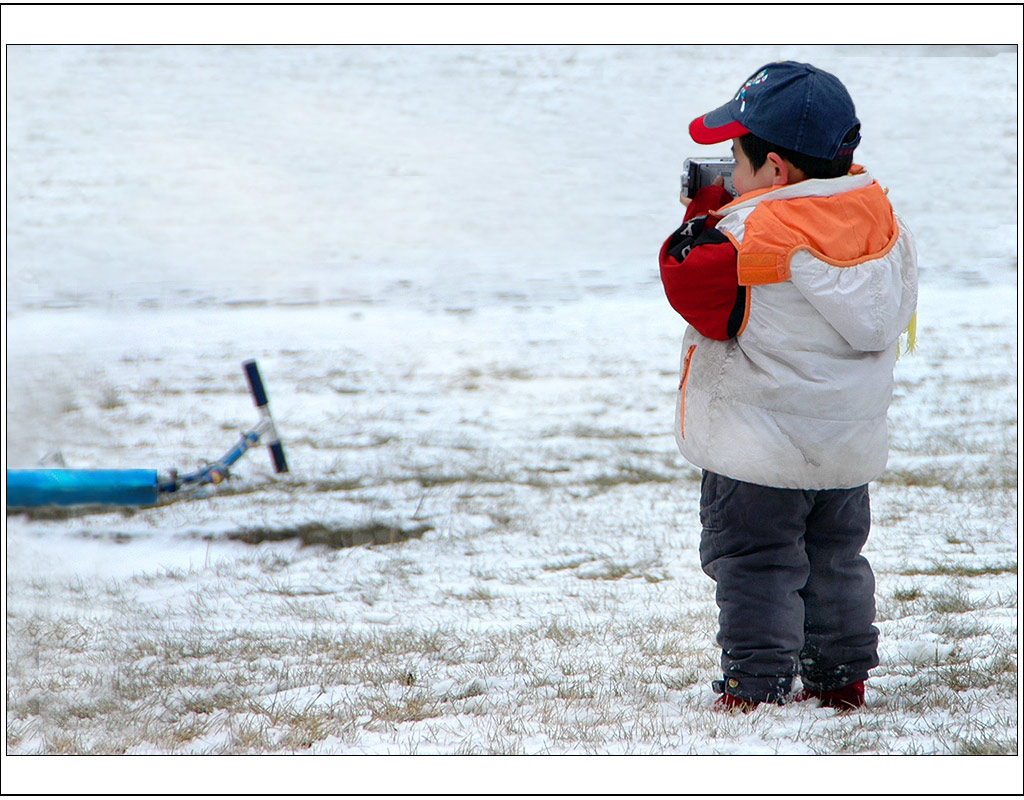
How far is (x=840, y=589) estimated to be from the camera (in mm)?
2971

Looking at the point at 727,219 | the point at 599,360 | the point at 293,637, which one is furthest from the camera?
the point at 599,360

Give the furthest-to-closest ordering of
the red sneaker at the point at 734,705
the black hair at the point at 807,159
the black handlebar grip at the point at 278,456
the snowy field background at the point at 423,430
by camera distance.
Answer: the black handlebar grip at the point at 278,456 < the snowy field background at the point at 423,430 < the red sneaker at the point at 734,705 < the black hair at the point at 807,159

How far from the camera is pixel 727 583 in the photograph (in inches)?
115

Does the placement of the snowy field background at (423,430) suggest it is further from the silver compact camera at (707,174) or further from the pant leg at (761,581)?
the silver compact camera at (707,174)

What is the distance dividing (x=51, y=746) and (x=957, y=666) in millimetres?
3038

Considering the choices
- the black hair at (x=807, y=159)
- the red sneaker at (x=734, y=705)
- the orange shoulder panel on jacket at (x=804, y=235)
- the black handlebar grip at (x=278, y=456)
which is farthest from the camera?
the black handlebar grip at (x=278, y=456)

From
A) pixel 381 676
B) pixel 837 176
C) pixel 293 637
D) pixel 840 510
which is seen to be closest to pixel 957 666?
pixel 840 510

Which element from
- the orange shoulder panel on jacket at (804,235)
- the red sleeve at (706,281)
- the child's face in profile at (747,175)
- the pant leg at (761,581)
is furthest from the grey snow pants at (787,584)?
the child's face in profile at (747,175)

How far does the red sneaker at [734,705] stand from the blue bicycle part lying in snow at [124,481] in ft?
12.3

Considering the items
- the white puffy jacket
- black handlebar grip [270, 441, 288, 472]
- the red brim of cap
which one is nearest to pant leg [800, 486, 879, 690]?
the white puffy jacket

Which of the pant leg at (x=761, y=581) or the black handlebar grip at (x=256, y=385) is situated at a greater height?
the pant leg at (x=761, y=581)

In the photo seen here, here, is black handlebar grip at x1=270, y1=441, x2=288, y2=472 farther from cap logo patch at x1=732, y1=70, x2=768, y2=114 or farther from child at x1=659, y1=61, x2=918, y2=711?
cap logo patch at x1=732, y1=70, x2=768, y2=114

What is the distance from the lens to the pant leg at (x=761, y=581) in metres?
2.84

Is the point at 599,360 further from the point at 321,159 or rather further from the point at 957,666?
the point at 321,159
